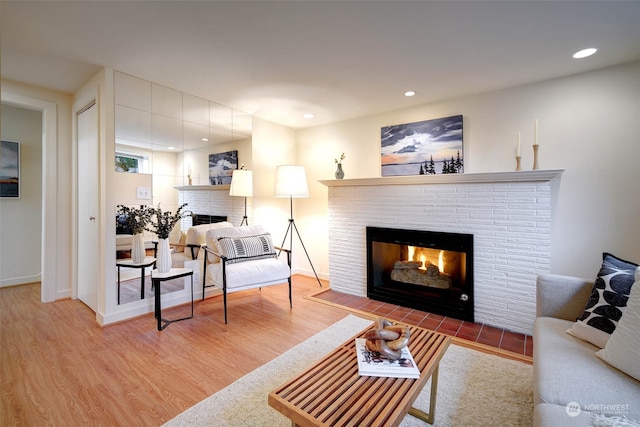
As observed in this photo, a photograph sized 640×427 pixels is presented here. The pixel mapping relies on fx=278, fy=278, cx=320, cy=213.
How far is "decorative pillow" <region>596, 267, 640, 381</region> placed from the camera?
1.13m

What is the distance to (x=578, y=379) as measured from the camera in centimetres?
115

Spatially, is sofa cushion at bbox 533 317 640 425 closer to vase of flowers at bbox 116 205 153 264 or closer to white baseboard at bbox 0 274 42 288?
vase of flowers at bbox 116 205 153 264

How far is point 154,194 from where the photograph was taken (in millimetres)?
3055

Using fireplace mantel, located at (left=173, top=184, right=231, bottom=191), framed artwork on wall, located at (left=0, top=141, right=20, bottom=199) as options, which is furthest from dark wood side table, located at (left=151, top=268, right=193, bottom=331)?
framed artwork on wall, located at (left=0, top=141, right=20, bottom=199)

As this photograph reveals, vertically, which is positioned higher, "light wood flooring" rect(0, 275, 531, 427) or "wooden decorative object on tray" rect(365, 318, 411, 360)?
"wooden decorative object on tray" rect(365, 318, 411, 360)

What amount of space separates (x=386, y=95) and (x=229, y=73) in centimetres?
170

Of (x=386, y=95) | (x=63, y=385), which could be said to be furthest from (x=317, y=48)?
(x=63, y=385)

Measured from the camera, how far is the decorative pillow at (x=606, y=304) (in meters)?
1.39

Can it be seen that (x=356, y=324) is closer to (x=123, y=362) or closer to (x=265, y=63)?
(x=123, y=362)

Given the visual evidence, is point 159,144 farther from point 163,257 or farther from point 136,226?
point 163,257

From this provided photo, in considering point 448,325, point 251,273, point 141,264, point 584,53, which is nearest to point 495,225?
point 448,325

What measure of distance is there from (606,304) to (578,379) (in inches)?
21.8

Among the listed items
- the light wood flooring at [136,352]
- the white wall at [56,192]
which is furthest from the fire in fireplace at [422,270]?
the white wall at [56,192]

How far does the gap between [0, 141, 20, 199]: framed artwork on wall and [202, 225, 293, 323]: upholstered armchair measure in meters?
3.02
